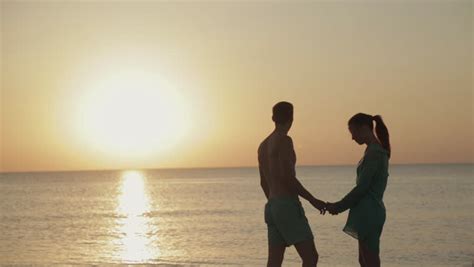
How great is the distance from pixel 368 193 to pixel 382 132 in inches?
26.4

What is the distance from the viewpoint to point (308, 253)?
24.9 feet

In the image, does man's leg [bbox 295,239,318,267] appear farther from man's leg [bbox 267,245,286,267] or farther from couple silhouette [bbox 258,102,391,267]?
man's leg [bbox 267,245,286,267]

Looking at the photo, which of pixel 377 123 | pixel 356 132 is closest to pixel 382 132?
pixel 377 123

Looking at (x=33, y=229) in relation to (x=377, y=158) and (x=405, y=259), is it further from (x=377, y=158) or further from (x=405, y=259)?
(x=377, y=158)

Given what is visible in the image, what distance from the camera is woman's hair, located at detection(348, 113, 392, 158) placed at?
313 inches

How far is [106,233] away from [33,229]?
18.6ft

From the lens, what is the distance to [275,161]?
25.0ft

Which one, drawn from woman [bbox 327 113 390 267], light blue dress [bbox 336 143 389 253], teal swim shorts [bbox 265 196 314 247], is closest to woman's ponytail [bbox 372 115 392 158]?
woman [bbox 327 113 390 267]

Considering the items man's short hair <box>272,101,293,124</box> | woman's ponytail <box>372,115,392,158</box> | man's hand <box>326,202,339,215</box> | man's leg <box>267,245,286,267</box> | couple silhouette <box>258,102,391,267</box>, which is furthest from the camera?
man's hand <box>326,202,339,215</box>

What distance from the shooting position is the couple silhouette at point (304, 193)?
7.56 m

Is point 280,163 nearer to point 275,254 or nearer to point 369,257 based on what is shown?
point 275,254

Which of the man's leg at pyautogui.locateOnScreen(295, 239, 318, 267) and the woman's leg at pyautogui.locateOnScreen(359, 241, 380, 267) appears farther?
the woman's leg at pyautogui.locateOnScreen(359, 241, 380, 267)

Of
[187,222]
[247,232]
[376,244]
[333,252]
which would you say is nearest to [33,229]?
[187,222]

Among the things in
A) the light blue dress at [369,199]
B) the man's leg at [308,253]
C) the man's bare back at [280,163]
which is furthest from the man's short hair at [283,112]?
the man's leg at [308,253]
